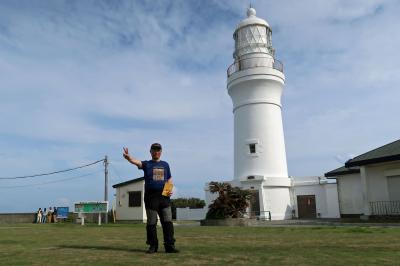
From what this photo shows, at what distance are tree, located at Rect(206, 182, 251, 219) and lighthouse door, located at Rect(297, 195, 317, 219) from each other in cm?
775

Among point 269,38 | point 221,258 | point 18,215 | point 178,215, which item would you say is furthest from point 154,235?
point 178,215

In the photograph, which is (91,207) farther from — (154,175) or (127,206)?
(154,175)

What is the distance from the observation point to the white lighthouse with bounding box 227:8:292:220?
2531cm

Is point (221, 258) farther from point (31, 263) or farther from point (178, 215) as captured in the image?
point (178, 215)

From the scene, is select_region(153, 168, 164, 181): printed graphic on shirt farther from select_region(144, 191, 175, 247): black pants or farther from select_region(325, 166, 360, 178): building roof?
select_region(325, 166, 360, 178): building roof

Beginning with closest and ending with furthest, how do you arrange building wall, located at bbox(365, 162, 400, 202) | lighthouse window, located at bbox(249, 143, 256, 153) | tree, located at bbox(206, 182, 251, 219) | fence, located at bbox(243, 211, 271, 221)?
tree, located at bbox(206, 182, 251, 219) → building wall, located at bbox(365, 162, 400, 202) → fence, located at bbox(243, 211, 271, 221) → lighthouse window, located at bbox(249, 143, 256, 153)

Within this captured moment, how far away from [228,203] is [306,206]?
916 cm

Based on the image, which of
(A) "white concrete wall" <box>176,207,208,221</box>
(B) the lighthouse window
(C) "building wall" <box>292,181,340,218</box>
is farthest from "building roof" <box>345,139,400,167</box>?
(A) "white concrete wall" <box>176,207,208,221</box>

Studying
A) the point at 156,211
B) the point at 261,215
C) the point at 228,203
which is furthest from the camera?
the point at 261,215

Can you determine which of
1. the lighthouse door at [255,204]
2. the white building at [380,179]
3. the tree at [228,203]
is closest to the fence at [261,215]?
the lighthouse door at [255,204]

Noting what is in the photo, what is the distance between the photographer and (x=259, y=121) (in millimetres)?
25938

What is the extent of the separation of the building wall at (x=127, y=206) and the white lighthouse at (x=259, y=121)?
238 inches

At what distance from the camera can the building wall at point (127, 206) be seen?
975 inches

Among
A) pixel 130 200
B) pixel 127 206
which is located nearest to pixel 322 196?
pixel 130 200
